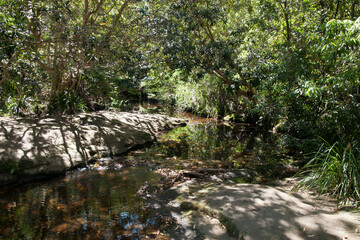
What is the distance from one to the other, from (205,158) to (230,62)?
3630mm

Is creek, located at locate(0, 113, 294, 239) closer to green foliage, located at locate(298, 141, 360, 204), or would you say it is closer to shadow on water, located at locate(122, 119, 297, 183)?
shadow on water, located at locate(122, 119, 297, 183)

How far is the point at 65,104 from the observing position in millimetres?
9344

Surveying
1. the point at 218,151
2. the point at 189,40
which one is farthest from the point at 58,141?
the point at 189,40

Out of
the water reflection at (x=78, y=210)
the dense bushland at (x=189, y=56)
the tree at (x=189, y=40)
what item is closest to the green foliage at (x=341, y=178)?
the dense bushland at (x=189, y=56)

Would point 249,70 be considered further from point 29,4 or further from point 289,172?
point 29,4

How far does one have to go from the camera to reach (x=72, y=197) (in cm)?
443

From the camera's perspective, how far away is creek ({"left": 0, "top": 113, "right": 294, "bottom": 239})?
341cm

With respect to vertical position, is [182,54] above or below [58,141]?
above

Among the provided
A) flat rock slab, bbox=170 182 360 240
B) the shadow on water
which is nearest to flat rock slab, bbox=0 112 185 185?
the shadow on water

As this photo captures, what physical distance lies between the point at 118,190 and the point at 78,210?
2.98ft

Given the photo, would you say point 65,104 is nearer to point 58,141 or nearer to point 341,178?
point 58,141

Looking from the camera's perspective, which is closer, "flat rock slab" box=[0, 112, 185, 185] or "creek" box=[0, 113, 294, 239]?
"creek" box=[0, 113, 294, 239]

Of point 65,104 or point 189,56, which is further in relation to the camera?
point 65,104

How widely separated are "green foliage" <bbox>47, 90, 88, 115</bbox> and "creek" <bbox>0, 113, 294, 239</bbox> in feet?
11.2
